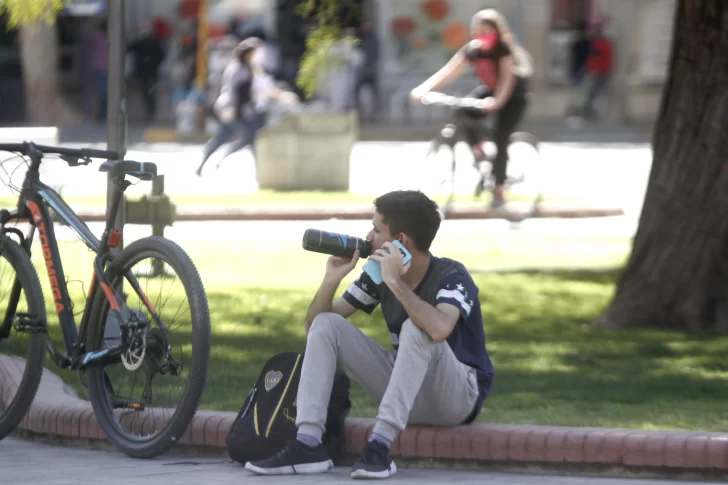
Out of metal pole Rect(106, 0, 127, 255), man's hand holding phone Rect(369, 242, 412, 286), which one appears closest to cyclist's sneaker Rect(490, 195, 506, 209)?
metal pole Rect(106, 0, 127, 255)

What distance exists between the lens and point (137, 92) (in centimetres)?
3288

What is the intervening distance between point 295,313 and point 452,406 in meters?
3.88

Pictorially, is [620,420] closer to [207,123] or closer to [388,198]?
[388,198]

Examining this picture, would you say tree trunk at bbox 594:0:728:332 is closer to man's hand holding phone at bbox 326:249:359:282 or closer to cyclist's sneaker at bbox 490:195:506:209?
man's hand holding phone at bbox 326:249:359:282

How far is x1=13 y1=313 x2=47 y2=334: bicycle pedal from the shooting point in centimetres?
607

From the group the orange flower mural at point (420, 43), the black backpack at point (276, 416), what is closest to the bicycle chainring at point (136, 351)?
the black backpack at point (276, 416)

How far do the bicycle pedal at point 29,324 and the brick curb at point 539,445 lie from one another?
447mm

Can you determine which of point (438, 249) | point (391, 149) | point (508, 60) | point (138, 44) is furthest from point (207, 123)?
point (438, 249)

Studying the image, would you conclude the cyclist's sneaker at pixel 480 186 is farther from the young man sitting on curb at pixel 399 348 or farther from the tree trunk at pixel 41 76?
the tree trunk at pixel 41 76

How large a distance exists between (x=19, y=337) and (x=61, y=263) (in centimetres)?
34

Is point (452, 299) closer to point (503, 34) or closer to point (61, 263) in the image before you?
point (61, 263)

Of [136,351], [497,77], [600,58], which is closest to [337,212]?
[497,77]

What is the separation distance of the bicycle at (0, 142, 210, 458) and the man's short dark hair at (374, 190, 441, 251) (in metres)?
0.70

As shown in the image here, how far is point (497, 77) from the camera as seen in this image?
605 inches
